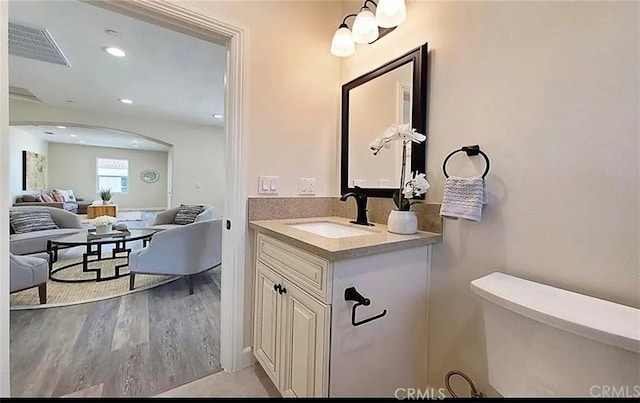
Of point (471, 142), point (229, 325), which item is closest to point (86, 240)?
point (229, 325)

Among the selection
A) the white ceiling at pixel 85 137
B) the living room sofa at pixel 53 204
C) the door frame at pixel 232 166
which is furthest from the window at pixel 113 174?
the door frame at pixel 232 166

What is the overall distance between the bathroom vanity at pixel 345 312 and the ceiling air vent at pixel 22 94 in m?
4.78

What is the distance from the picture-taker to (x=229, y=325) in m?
1.66

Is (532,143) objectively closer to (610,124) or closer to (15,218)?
(610,124)

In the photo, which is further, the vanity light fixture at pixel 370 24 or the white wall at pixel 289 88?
the white wall at pixel 289 88

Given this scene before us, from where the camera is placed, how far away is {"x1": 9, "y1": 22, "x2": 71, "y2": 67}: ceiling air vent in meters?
2.27

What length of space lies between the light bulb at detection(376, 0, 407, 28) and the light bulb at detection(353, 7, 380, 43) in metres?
0.08

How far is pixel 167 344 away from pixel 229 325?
61 cm

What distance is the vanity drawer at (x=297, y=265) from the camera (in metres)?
1.07

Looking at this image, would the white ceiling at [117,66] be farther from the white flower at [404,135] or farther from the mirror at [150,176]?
the mirror at [150,176]

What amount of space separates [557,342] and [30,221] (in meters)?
5.34

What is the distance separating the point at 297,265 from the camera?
1.23 meters

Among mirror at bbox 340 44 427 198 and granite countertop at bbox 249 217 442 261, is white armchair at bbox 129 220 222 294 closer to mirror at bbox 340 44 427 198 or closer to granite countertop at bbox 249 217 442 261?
granite countertop at bbox 249 217 442 261

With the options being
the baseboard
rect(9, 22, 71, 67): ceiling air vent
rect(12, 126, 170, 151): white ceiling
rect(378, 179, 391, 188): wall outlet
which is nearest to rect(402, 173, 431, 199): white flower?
rect(378, 179, 391, 188): wall outlet
